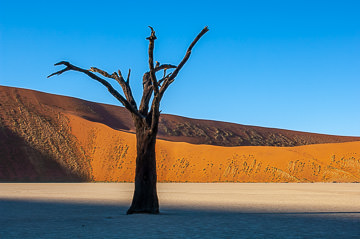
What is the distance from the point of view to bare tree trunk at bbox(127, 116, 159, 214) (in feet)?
51.6

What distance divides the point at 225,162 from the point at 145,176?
51.4m

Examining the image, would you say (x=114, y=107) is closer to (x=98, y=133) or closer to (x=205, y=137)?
(x=205, y=137)

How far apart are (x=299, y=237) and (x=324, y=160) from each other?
60358mm

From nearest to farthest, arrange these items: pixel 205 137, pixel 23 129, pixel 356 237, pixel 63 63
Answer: pixel 356 237
pixel 63 63
pixel 23 129
pixel 205 137

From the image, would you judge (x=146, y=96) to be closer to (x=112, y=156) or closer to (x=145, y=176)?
(x=145, y=176)

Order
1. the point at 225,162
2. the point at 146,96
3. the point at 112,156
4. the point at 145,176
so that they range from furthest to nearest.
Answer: the point at 112,156, the point at 225,162, the point at 146,96, the point at 145,176

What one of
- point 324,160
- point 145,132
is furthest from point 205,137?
point 145,132

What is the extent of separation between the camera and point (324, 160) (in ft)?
220

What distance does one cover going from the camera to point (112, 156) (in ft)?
230

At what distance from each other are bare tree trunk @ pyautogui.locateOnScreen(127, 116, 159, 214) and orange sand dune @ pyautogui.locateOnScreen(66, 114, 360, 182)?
47.3 metres

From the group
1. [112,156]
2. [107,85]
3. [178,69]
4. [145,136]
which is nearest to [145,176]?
[145,136]

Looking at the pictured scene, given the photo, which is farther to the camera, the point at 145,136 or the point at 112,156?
the point at 112,156

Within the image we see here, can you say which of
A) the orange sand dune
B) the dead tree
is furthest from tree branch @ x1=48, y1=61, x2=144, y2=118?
the orange sand dune

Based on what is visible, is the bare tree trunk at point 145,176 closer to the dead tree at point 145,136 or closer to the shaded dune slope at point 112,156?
the dead tree at point 145,136
